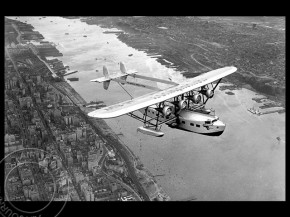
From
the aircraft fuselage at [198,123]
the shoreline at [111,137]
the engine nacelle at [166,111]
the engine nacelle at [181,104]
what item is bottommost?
the shoreline at [111,137]

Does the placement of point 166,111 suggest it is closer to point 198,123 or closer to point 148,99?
point 148,99

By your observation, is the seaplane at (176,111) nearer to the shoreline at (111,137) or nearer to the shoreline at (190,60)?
the shoreline at (111,137)

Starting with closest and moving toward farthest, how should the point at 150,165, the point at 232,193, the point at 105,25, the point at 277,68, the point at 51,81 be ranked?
1. the point at 232,193
2. the point at 150,165
3. the point at 277,68
4. the point at 51,81
5. the point at 105,25

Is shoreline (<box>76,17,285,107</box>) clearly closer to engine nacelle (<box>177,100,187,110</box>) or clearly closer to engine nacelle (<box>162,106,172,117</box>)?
engine nacelle (<box>177,100,187,110</box>)

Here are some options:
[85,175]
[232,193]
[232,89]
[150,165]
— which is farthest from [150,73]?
[232,193]

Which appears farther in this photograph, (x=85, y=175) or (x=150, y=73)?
(x=150, y=73)

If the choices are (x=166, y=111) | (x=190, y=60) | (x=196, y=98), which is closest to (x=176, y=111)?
(x=166, y=111)

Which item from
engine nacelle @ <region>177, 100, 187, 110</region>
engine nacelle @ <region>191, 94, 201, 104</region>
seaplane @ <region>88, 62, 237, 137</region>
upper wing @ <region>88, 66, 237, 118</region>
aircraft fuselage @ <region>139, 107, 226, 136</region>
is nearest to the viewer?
upper wing @ <region>88, 66, 237, 118</region>

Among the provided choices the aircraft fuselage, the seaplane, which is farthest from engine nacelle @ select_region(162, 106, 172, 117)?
the aircraft fuselage

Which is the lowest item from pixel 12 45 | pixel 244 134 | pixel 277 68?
pixel 244 134

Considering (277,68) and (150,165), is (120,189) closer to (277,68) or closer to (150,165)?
(150,165)

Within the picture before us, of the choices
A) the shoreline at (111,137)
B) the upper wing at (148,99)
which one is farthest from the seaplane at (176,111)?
the shoreline at (111,137)
